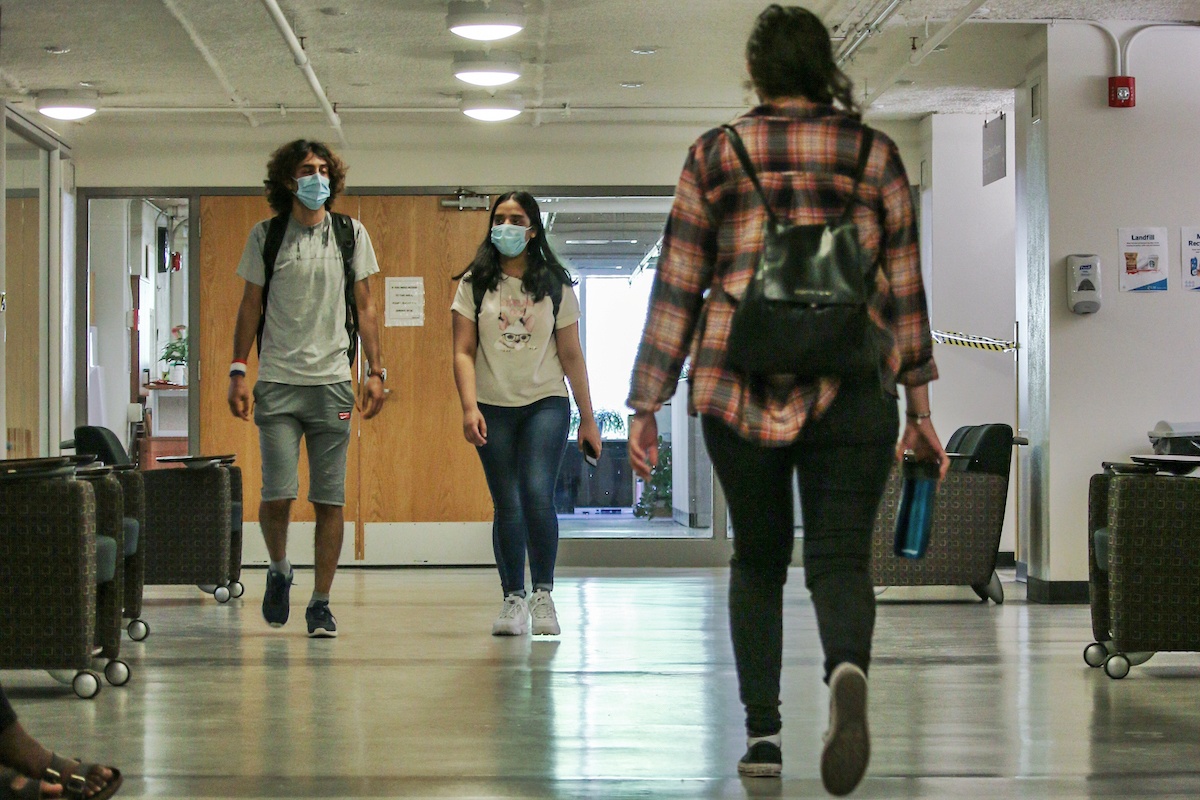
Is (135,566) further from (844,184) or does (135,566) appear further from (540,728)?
(844,184)

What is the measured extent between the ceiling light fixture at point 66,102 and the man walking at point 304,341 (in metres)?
3.13

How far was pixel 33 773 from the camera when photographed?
6.59ft

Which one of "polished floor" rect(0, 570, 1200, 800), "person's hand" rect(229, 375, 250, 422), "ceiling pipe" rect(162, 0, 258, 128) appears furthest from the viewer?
"ceiling pipe" rect(162, 0, 258, 128)

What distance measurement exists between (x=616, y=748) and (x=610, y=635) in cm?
177

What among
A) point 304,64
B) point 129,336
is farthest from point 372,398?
point 129,336

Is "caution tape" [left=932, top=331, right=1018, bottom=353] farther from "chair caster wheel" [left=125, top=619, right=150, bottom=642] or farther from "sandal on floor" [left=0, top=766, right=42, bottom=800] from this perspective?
"sandal on floor" [left=0, top=766, right=42, bottom=800]

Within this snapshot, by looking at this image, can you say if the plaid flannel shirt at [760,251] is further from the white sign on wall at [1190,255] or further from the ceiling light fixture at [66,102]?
the ceiling light fixture at [66,102]

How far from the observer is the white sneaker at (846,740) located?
1877 millimetres

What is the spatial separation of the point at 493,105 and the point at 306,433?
3.23m

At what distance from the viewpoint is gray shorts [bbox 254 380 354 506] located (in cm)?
408

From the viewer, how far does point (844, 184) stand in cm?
211

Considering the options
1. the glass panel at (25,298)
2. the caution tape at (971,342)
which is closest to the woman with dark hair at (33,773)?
the caution tape at (971,342)

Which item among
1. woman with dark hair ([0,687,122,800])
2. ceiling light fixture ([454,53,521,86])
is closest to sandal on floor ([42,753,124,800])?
woman with dark hair ([0,687,122,800])

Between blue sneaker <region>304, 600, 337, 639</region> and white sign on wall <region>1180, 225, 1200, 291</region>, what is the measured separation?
3996 mm
